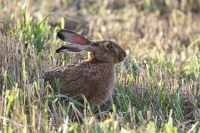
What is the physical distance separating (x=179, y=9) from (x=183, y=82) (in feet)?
20.3

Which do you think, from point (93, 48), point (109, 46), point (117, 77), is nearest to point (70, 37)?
point (93, 48)

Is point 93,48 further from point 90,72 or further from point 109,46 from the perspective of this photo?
point 90,72

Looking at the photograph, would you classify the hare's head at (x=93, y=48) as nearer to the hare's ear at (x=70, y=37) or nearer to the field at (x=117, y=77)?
A: the hare's ear at (x=70, y=37)

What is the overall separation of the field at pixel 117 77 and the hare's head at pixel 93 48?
0.32 meters

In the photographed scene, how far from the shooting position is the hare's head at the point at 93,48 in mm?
5188

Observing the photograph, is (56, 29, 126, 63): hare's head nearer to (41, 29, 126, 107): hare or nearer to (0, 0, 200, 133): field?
(41, 29, 126, 107): hare

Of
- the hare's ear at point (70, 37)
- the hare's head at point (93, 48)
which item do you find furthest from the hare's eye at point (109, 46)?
the hare's ear at point (70, 37)

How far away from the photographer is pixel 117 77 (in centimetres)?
582

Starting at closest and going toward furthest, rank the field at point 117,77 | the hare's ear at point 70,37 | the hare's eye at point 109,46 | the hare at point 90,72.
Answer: the field at point 117,77
the hare at point 90,72
the hare's ear at point 70,37
the hare's eye at point 109,46

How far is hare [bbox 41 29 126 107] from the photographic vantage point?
496cm

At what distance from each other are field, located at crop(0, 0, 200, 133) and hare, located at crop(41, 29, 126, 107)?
14 cm

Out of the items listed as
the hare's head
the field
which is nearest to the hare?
the hare's head

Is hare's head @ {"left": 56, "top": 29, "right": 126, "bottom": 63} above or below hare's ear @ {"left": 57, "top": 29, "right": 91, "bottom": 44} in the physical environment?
below

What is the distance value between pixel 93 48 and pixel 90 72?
1.07 ft
